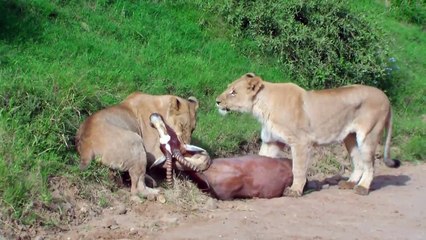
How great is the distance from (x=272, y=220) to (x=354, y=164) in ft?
7.63

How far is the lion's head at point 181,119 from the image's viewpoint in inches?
331

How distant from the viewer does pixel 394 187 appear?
981cm

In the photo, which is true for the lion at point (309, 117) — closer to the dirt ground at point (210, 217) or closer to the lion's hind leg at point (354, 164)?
the lion's hind leg at point (354, 164)

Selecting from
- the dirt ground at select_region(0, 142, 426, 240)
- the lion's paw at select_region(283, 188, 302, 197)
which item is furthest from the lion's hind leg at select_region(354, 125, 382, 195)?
the lion's paw at select_region(283, 188, 302, 197)

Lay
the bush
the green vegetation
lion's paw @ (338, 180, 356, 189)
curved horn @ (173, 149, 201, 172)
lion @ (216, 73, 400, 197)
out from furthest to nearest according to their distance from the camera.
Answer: the bush → lion's paw @ (338, 180, 356, 189) → lion @ (216, 73, 400, 197) → curved horn @ (173, 149, 201, 172) → the green vegetation

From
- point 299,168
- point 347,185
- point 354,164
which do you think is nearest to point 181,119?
point 299,168

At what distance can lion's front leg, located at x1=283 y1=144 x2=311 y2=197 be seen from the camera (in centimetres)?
862

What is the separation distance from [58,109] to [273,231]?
231 centimetres

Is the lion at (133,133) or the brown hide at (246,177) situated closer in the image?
the lion at (133,133)

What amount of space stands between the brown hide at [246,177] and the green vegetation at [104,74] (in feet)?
3.15

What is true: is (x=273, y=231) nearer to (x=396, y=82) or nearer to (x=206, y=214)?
(x=206, y=214)

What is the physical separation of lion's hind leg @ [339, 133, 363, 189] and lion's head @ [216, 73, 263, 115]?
1.25 metres

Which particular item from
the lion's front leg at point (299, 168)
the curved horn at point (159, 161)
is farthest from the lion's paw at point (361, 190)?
the curved horn at point (159, 161)

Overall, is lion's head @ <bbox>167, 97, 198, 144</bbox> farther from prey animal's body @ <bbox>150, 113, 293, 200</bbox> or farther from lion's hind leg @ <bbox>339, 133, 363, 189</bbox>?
lion's hind leg @ <bbox>339, 133, 363, 189</bbox>
